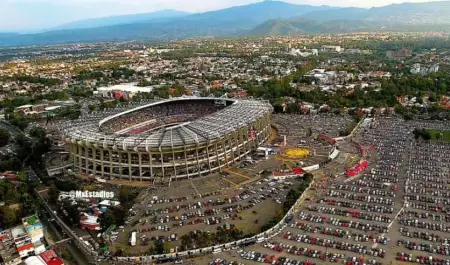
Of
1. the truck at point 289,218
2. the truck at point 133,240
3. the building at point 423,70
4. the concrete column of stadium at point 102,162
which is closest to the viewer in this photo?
the truck at point 133,240

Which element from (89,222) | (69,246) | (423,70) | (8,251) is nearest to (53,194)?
(89,222)

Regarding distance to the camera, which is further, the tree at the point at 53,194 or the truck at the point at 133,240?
the tree at the point at 53,194

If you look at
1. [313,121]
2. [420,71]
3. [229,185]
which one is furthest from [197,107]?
[420,71]

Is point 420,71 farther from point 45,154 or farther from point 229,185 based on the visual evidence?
point 45,154

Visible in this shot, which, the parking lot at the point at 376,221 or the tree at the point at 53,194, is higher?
the tree at the point at 53,194

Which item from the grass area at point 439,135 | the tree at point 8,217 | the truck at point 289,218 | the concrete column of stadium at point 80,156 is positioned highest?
the concrete column of stadium at point 80,156

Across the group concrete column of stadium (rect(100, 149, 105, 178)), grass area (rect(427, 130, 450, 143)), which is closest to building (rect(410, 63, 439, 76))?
grass area (rect(427, 130, 450, 143))

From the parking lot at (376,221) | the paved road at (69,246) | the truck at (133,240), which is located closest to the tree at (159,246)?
the truck at (133,240)

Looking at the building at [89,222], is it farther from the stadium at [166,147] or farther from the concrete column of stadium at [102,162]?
Answer: the concrete column of stadium at [102,162]

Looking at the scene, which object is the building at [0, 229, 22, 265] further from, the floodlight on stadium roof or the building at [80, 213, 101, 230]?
the floodlight on stadium roof
